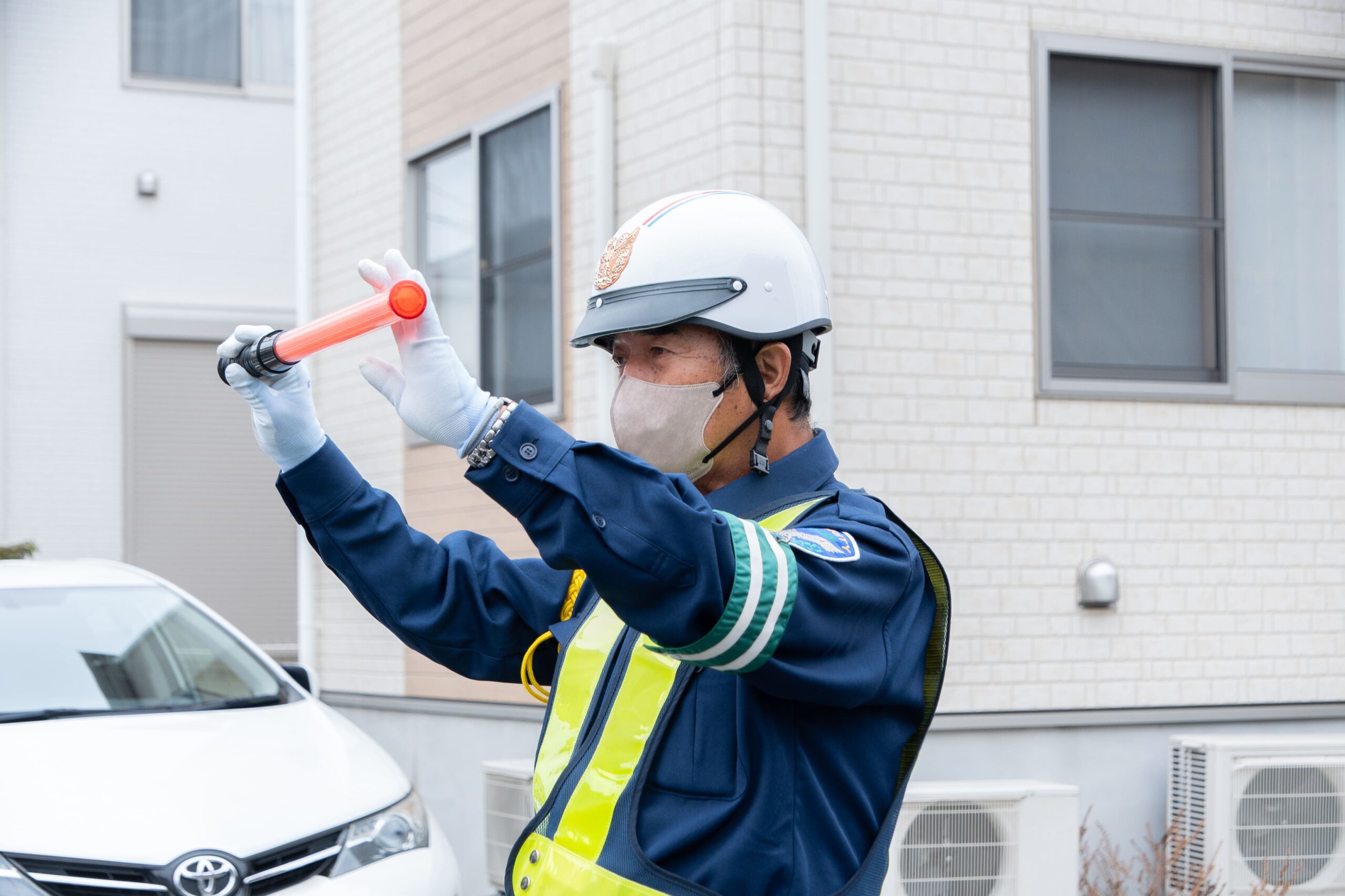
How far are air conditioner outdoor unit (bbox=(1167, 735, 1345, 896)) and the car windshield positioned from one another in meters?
3.51

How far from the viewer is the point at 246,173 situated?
13.8 metres

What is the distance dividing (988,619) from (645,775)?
445cm

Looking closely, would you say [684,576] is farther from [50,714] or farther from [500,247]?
[500,247]

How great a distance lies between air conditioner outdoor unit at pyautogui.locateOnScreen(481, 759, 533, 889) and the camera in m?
6.31

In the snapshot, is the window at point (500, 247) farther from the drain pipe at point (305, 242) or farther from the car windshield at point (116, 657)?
the car windshield at point (116, 657)

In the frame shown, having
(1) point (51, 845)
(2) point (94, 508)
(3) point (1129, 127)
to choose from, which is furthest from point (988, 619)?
(2) point (94, 508)

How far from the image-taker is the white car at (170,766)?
4422mm

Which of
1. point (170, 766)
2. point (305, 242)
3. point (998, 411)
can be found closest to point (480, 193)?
point (305, 242)

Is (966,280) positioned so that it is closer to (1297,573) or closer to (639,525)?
(1297,573)

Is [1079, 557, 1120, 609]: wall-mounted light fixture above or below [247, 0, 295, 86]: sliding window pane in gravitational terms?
below

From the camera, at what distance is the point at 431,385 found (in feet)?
6.04

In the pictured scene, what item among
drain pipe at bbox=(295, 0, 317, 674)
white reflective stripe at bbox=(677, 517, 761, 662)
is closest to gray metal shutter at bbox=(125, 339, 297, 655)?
drain pipe at bbox=(295, 0, 317, 674)

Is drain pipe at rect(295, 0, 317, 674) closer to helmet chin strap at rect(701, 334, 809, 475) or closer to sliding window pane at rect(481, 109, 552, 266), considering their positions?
sliding window pane at rect(481, 109, 552, 266)

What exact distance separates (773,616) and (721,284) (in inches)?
Result: 22.6
